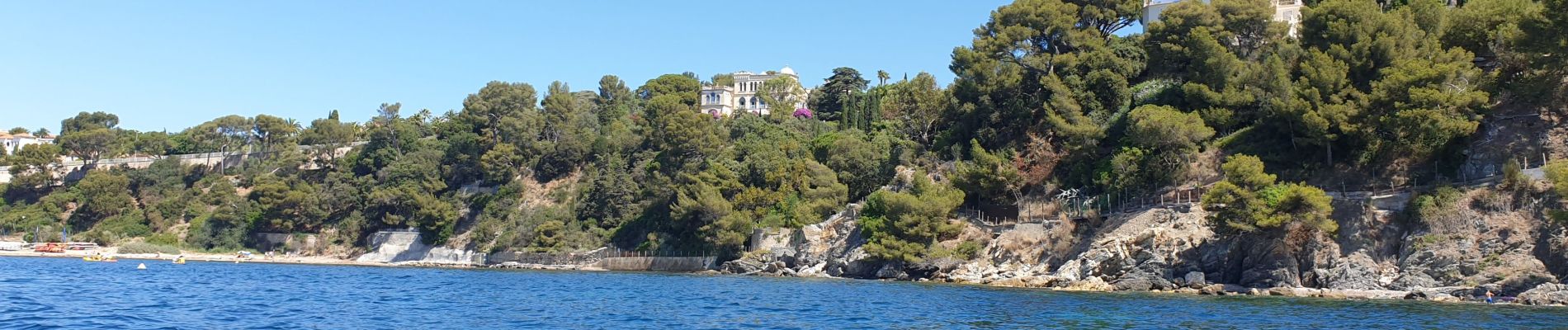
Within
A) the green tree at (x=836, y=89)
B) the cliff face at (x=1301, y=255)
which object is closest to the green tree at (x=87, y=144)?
the green tree at (x=836, y=89)

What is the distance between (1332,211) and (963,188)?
1856 centimetres

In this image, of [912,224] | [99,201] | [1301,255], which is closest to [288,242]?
[99,201]

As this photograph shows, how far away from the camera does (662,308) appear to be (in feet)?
113

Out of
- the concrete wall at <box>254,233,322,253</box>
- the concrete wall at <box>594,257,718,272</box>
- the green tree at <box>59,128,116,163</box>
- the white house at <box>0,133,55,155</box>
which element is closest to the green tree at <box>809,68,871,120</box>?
the concrete wall at <box>594,257,718,272</box>

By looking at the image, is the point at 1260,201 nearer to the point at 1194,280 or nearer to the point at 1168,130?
the point at 1194,280

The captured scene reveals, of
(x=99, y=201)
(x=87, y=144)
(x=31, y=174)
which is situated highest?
(x=87, y=144)

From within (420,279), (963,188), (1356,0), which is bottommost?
(420,279)

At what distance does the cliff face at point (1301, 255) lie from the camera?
37938mm

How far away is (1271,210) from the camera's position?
4203 cm

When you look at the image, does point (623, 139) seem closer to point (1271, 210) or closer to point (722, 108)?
point (722, 108)

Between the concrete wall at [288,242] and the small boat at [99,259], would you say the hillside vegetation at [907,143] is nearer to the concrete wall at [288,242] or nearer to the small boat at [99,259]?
the concrete wall at [288,242]

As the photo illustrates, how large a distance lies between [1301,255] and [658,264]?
3662cm

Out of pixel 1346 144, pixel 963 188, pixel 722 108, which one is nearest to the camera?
pixel 1346 144

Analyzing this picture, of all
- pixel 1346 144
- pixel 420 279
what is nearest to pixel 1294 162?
pixel 1346 144
